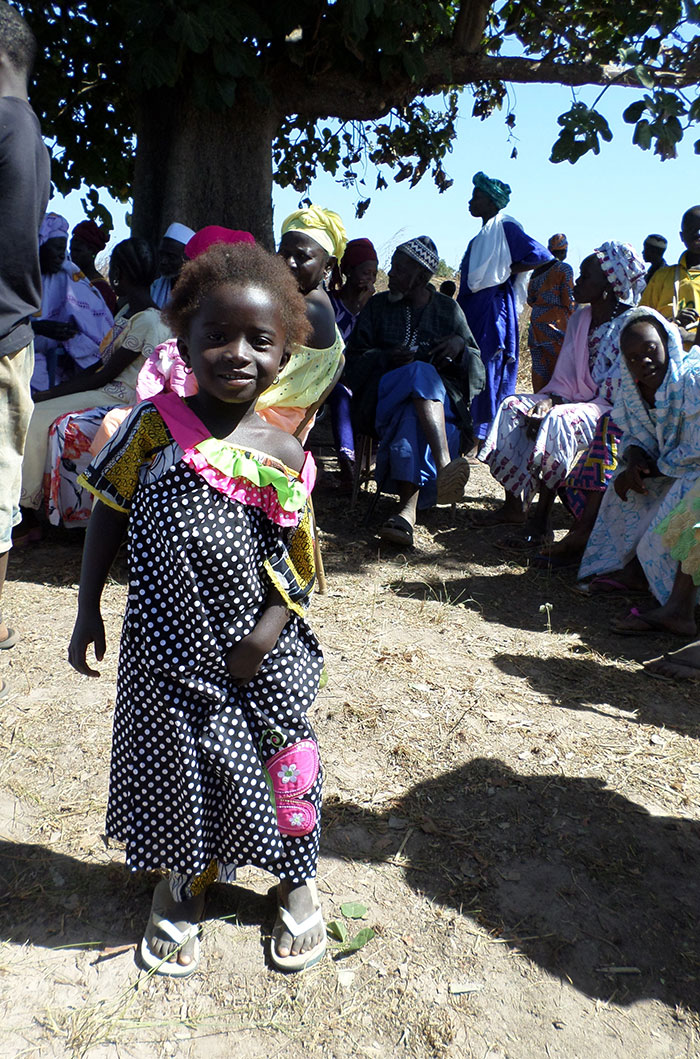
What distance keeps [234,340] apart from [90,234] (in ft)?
18.6

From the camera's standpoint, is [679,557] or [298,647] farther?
[679,557]

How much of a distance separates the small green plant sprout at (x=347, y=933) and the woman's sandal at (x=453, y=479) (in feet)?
10.5

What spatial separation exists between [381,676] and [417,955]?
1.60 meters

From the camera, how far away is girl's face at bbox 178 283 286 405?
1878 mm

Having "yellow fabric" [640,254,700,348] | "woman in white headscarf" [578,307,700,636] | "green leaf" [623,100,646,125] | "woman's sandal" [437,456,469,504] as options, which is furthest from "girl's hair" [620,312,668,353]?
"yellow fabric" [640,254,700,348]

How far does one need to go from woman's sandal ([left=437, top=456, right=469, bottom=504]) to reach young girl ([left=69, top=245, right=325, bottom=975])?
309 centimetres

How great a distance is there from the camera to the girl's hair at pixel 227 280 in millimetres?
1931

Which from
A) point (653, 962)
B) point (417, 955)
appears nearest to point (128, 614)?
point (417, 955)

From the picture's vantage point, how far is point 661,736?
3328mm

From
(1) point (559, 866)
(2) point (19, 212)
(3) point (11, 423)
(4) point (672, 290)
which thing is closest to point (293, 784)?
(1) point (559, 866)

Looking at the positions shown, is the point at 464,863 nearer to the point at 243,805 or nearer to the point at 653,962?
the point at 653,962

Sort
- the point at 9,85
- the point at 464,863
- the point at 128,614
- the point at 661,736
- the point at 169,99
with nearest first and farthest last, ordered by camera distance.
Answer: the point at 128,614 < the point at 464,863 < the point at 9,85 < the point at 661,736 < the point at 169,99

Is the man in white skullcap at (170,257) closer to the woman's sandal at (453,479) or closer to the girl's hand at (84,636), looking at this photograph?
the woman's sandal at (453,479)

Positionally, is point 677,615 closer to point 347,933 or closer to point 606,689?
point 606,689
